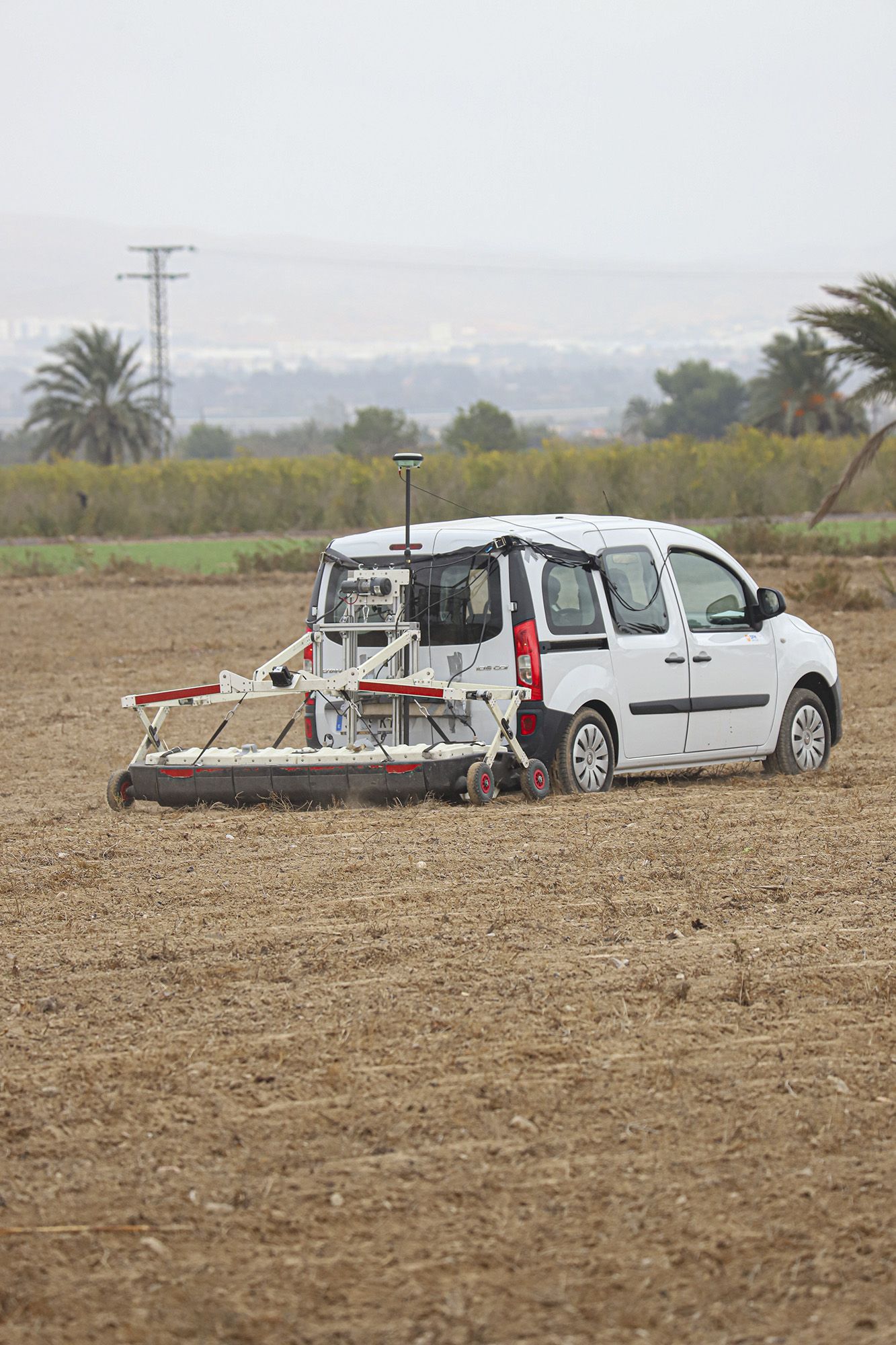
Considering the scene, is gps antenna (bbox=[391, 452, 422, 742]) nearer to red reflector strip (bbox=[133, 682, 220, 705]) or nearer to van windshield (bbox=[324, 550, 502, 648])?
van windshield (bbox=[324, 550, 502, 648])

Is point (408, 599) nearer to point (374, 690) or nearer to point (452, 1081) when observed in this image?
point (374, 690)

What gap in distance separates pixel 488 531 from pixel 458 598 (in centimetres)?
44

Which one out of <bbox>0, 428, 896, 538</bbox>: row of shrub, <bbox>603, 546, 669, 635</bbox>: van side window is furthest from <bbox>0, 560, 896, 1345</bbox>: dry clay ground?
<bbox>0, 428, 896, 538</bbox>: row of shrub

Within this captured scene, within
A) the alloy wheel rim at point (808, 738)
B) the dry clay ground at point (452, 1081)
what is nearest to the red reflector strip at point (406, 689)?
the dry clay ground at point (452, 1081)

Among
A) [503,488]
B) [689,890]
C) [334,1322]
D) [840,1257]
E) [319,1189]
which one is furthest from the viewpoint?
[503,488]

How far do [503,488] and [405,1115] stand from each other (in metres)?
49.5

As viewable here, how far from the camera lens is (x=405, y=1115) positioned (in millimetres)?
4633

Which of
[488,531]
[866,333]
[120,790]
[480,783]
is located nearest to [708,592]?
[488,531]

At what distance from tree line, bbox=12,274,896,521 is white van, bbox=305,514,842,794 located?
1576cm

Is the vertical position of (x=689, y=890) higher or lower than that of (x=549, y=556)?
lower

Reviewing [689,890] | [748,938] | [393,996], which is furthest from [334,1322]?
[689,890]

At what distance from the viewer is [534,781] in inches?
380

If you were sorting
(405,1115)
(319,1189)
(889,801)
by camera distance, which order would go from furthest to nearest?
(889,801) < (405,1115) < (319,1189)

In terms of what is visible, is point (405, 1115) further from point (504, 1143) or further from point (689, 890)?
point (689, 890)
